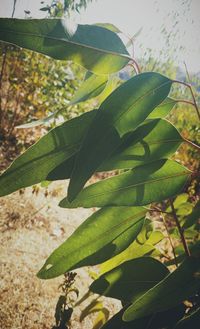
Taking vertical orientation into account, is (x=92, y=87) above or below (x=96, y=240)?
above

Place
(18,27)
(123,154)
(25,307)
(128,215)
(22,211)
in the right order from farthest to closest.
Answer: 1. (22,211)
2. (25,307)
3. (128,215)
4. (123,154)
5. (18,27)

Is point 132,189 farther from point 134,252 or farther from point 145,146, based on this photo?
point 134,252

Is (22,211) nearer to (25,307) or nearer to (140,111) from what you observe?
(25,307)

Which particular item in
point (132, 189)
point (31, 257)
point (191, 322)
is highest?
point (132, 189)

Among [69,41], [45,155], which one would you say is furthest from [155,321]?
[69,41]

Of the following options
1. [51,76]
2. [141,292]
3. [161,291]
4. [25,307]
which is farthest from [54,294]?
[51,76]

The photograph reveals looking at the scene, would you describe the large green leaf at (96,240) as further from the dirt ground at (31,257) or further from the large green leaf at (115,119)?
the dirt ground at (31,257)
